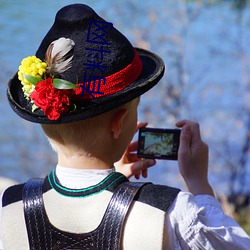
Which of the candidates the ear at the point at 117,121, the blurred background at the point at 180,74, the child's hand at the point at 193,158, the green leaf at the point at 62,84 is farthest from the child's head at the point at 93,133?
the blurred background at the point at 180,74

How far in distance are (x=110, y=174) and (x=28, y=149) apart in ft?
11.1

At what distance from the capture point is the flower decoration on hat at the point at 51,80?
174 cm

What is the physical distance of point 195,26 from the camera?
17.7 feet

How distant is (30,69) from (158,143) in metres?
0.48

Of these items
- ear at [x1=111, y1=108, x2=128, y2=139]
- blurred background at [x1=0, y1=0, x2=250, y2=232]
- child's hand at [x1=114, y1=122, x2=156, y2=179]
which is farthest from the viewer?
blurred background at [x1=0, y1=0, x2=250, y2=232]

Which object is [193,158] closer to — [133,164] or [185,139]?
[185,139]

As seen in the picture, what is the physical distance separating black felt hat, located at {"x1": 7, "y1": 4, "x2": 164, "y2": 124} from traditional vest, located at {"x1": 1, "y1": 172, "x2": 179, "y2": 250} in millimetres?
202

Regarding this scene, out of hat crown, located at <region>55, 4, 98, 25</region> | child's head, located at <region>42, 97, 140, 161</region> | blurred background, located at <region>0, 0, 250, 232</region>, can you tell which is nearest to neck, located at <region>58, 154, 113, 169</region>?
child's head, located at <region>42, 97, 140, 161</region>

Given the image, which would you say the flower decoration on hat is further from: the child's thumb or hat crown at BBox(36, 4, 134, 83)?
the child's thumb

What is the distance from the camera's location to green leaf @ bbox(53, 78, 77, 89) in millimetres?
1748

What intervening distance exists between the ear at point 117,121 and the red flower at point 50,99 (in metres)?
0.14

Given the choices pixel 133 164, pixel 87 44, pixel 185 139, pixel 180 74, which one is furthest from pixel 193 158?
pixel 180 74

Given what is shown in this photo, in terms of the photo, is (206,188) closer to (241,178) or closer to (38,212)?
(38,212)

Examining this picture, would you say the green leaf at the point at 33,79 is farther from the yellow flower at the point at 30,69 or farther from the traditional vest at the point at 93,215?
the traditional vest at the point at 93,215
